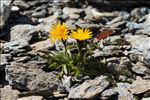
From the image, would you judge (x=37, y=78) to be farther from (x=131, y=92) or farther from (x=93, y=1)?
(x=93, y=1)

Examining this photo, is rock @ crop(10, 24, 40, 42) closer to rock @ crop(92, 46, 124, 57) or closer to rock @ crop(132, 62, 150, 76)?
rock @ crop(92, 46, 124, 57)

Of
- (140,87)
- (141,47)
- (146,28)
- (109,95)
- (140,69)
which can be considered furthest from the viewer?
(146,28)

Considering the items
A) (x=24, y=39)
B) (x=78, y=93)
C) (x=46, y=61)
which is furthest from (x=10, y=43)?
(x=78, y=93)

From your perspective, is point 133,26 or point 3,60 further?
point 133,26

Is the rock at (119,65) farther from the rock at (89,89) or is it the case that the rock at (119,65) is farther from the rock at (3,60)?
the rock at (3,60)

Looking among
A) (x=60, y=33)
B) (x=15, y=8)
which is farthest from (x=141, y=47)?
(x=15, y=8)

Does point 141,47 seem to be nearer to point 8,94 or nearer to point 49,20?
point 8,94

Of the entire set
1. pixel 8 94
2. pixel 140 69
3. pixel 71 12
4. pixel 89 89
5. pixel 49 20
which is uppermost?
pixel 71 12
